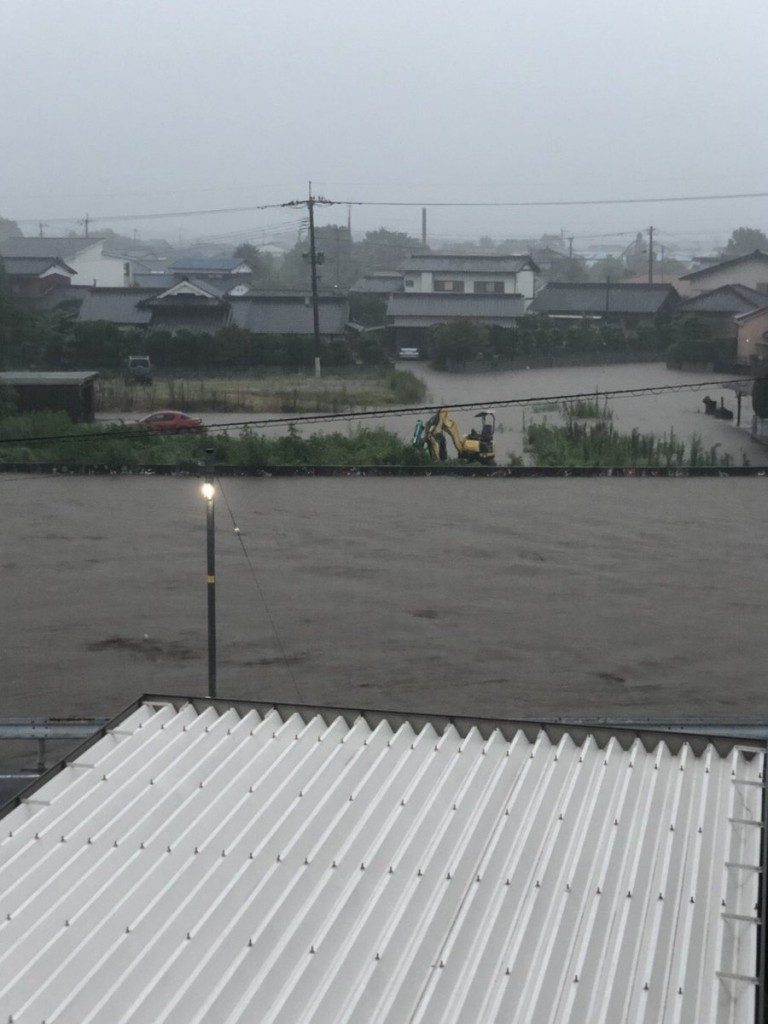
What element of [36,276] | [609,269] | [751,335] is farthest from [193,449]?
[609,269]

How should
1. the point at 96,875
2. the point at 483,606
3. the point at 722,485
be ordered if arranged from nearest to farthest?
the point at 96,875 → the point at 483,606 → the point at 722,485

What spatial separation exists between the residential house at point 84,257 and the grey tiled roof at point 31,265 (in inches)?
3.9

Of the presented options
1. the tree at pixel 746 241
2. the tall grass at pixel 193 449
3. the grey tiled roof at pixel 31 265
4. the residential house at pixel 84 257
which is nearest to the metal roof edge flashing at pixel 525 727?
the tall grass at pixel 193 449

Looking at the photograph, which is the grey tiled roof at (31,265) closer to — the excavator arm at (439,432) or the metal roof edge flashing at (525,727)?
the excavator arm at (439,432)

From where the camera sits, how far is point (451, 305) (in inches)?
431

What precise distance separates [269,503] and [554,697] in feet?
12.6

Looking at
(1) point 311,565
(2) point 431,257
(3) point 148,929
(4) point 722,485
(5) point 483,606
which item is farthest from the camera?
(2) point 431,257

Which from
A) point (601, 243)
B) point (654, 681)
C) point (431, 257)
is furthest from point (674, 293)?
point (601, 243)

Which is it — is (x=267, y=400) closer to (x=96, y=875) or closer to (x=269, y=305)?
(x=269, y=305)

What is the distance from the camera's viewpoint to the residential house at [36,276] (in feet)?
40.9

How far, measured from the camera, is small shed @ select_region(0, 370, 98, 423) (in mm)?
9484

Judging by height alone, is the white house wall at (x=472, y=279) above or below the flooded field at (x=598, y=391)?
above

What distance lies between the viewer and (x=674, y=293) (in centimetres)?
1073

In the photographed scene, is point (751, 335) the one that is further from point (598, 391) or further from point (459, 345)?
point (459, 345)
